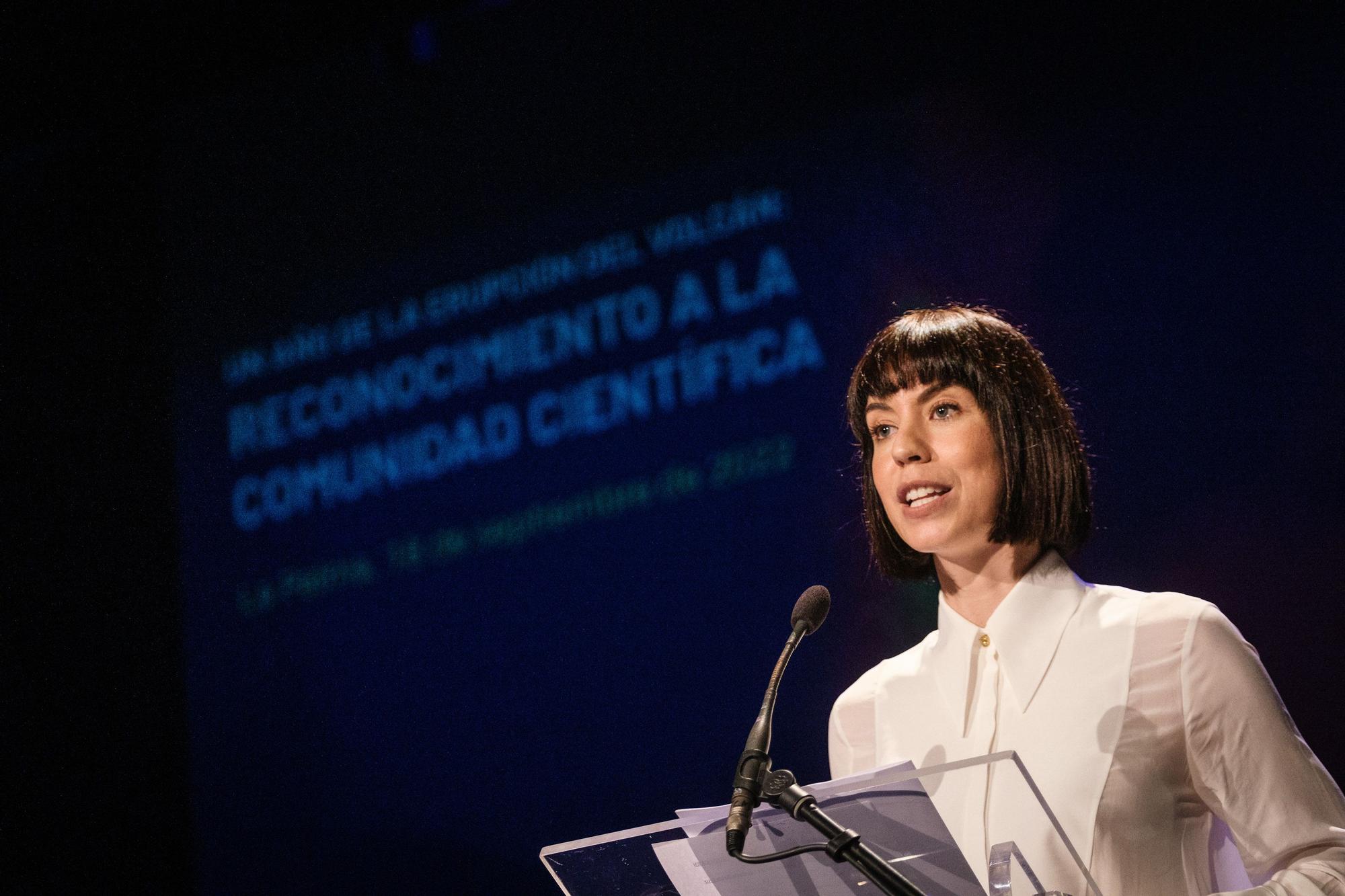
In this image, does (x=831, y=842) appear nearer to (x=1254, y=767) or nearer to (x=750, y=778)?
(x=750, y=778)

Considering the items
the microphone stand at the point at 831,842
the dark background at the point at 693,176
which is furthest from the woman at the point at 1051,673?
the dark background at the point at 693,176

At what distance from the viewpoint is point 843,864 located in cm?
119

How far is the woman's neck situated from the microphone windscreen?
1.51 ft

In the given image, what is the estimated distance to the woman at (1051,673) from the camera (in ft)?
5.01

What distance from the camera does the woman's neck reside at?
1.79m

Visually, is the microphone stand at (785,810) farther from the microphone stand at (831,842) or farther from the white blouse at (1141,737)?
the white blouse at (1141,737)

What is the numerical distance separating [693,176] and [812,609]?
6.19 feet

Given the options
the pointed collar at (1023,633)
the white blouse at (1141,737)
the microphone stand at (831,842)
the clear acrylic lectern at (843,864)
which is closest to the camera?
the microphone stand at (831,842)

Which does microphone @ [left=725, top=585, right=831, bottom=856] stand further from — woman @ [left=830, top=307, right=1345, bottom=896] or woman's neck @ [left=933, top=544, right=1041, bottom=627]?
woman's neck @ [left=933, top=544, right=1041, bottom=627]

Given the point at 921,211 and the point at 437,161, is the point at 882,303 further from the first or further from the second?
the point at 437,161

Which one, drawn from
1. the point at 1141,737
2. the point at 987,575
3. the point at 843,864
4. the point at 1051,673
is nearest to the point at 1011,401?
the point at 987,575

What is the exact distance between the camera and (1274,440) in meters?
2.43

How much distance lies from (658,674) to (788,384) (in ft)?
2.54

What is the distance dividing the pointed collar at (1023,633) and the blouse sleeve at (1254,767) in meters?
0.18
